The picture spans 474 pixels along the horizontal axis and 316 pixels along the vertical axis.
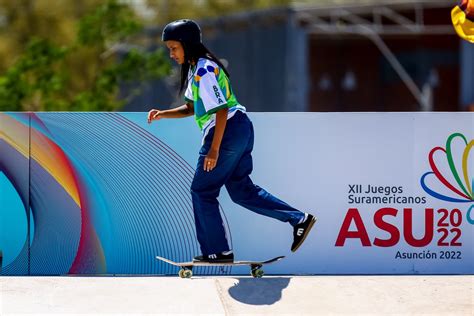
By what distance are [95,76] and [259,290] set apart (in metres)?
14.1

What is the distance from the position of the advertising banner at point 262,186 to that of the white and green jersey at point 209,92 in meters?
0.39

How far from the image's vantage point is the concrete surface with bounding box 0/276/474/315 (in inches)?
269

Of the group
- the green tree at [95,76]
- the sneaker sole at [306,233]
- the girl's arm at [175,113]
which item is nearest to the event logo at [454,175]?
the sneaker sole at [306,233]

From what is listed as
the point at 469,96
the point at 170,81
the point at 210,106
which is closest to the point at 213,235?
the point at 210,106

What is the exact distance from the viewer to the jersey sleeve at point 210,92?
745 cm

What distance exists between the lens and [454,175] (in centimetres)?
816

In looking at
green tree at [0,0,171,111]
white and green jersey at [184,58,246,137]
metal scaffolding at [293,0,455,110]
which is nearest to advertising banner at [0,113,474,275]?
white and green jersey at [184,58,246,137]

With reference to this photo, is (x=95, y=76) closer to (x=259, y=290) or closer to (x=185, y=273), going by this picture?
(x=185, y=273)

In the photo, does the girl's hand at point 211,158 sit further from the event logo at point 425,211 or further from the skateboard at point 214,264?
the event logo at point 425,211

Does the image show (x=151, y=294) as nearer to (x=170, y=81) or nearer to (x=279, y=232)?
(x=279, y=232)

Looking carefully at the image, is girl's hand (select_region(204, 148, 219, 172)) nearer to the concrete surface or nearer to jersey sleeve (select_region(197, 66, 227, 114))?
jersey sleeve (select_region(197, 66, 227, 114))

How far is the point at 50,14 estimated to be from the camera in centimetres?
4281

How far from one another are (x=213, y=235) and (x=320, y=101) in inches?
1532

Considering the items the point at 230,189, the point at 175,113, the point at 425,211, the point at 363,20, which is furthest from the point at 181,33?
the point at 363,20
